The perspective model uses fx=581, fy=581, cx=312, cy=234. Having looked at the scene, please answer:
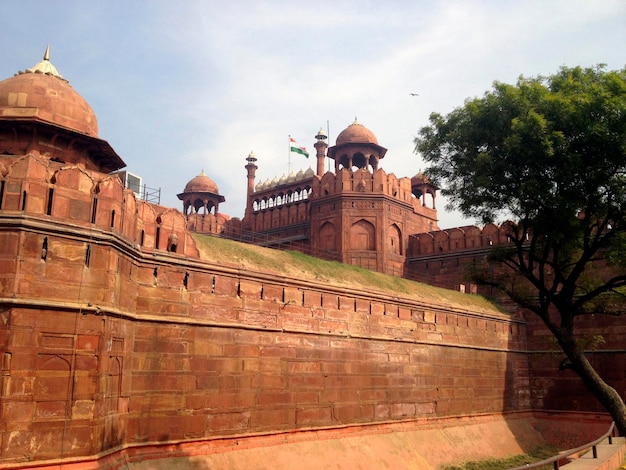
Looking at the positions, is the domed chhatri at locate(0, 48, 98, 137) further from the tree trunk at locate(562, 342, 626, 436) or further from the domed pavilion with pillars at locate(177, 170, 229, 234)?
the domed pavilion with pillars at locate(177, 170, 229, 234)

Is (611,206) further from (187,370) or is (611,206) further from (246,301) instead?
(187,370)

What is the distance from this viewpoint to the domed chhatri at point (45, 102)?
12383 mm

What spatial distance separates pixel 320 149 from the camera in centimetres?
3466

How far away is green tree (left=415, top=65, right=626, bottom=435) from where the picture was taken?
1369 centimetres

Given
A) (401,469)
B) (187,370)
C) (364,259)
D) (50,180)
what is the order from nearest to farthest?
(50,180) → (187,370) → (401,469) → (364,259)

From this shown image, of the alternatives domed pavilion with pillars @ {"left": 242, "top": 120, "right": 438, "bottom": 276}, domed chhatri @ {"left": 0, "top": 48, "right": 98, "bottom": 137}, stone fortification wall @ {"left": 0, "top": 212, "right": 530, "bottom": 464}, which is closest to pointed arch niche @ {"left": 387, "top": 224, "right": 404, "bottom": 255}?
domed pavilion with pillars @ {"left": 242, "top": 120, "right": 438, "bottom": 276}

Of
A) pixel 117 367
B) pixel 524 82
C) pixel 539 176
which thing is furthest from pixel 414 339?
pixel 117 367

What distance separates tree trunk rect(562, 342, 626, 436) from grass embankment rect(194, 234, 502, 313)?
551 cm

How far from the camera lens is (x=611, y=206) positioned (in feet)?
47.5

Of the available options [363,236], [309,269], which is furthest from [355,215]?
[309,269]

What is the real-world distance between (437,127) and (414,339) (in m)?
6.80

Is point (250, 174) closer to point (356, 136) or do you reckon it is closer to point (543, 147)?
point (356, 136)

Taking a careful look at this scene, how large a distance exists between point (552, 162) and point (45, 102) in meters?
11.9

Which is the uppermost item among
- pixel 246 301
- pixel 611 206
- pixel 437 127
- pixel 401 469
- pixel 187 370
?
pixel 437 127
